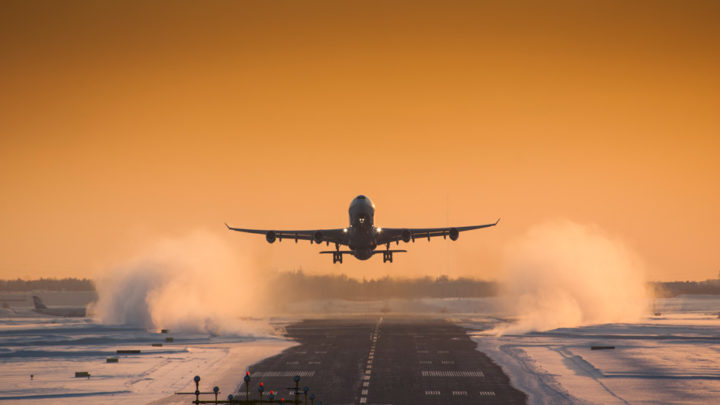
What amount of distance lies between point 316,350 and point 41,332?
166ft

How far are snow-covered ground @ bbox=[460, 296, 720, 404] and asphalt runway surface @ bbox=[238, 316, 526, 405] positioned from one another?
2.52 meters

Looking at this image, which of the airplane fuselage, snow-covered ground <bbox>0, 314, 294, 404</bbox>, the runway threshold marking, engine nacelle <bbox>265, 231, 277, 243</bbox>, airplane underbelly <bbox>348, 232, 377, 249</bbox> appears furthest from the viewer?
engine nacelle <bbox>265, 231, 277, 243</bbox>

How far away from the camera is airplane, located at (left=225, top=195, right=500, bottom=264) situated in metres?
86.4

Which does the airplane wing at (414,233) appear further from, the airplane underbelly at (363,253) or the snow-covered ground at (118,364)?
the snow-covered ground at (118,364)

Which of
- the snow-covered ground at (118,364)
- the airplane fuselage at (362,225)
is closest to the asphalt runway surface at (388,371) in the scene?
the snow-covered ground at (118,364)

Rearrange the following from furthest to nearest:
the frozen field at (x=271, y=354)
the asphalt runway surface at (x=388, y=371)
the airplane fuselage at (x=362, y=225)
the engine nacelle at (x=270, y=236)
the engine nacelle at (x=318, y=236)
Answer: the engine nacelle at (x=270, y=236)
the engine nacelle at (x=318, y=236)
the airplane fuselage at (x=362, y=225)
the frozen field at (x=271, y=354)
the asphalt runway surface at (x=388, y=371)

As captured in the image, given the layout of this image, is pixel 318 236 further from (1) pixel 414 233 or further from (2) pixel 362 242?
(1) pixel 414 233

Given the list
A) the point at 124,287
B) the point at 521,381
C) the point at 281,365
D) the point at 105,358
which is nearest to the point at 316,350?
the point at 281,365

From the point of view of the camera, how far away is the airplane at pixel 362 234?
284ft

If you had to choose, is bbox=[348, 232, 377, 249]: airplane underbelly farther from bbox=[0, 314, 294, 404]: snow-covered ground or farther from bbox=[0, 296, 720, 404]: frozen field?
bbox=[0, 296, 720, 404]: frozen field

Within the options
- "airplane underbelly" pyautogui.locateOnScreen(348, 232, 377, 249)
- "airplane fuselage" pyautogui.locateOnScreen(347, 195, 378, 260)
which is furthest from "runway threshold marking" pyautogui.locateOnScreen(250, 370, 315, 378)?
"airplane underbelly" pyautogui.locateOnScreen(348, 232, 377, 249)

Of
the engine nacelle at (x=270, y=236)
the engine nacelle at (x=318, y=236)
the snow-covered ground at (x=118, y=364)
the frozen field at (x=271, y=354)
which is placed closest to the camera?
the frozen field at (x=271, y=354)

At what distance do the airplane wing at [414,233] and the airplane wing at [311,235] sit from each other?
4.80 metres

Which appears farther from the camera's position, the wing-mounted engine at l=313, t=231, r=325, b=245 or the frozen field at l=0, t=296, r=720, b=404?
the wing-mounted engine at l=313, t=231, r=325, b=245
